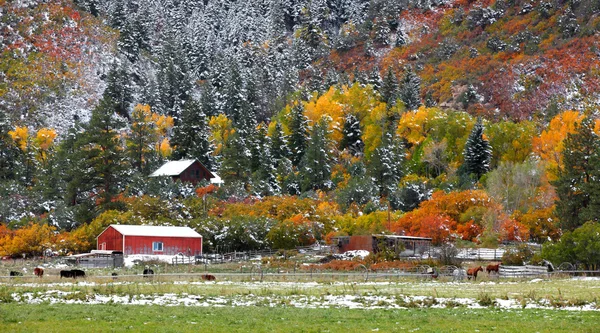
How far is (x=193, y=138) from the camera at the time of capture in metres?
117

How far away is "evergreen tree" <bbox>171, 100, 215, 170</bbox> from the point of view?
11481 centimetres

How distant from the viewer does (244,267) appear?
55.5 metres

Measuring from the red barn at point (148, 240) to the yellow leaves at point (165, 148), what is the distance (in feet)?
170

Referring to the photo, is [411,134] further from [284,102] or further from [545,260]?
[545,260]

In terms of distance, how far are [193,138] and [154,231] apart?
48.9 metres

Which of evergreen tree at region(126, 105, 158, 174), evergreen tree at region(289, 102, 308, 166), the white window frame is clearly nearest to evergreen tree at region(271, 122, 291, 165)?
evergreen tree at region(289, 102, 308, 166)

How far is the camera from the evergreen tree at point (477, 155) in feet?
314

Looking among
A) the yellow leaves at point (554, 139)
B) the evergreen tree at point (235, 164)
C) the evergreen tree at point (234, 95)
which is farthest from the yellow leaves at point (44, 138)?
the yellow leaves at point (554, 139)

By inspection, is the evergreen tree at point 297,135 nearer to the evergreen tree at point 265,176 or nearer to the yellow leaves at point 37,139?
the evergreen tree at point 265,176

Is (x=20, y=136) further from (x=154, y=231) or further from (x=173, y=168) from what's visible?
(x=154, y=231)

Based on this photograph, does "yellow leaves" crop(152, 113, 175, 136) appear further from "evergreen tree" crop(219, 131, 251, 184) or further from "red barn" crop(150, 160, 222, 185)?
"evergreen tree" crop(219, 131, 251, 184)

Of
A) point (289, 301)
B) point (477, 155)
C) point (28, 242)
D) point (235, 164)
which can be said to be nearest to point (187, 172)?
point (235, 164)

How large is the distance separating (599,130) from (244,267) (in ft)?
175

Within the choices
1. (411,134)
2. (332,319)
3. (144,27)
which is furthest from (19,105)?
(332,319)
